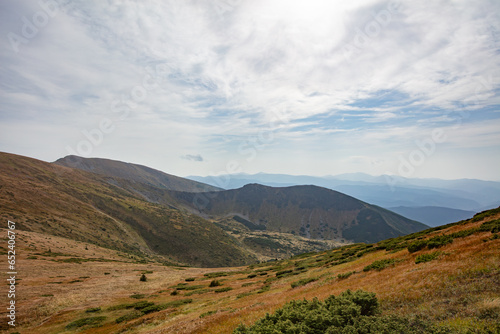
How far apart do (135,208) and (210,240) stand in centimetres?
4912

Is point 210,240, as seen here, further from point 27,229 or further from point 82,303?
point 82,303

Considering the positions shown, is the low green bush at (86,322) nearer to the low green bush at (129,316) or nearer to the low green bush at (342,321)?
the low green bush at (129,316)

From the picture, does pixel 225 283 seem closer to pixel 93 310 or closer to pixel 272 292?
pixel 272 292

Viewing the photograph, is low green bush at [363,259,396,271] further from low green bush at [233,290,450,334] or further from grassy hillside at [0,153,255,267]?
grassy hillside at [0,153,255,267]

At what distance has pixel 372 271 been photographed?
18.5 m

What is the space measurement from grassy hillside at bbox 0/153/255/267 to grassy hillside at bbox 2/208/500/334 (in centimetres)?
3567

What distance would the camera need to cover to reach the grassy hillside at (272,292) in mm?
8953

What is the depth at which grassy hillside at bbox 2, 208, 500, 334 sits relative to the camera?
895cm

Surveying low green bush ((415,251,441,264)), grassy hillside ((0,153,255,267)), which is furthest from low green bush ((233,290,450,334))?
grassy hillside ((0,153,255,267))

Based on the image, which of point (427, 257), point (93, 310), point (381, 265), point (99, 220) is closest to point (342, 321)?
point (427, 257)

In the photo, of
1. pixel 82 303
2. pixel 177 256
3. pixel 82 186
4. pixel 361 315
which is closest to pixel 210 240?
pixel 177 256

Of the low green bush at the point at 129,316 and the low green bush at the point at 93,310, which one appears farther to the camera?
the low green bush at the point at 93,310

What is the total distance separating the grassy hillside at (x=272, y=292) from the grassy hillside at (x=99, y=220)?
35666mm

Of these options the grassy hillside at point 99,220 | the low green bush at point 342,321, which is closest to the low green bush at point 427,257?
the low green bush at point 342,321
